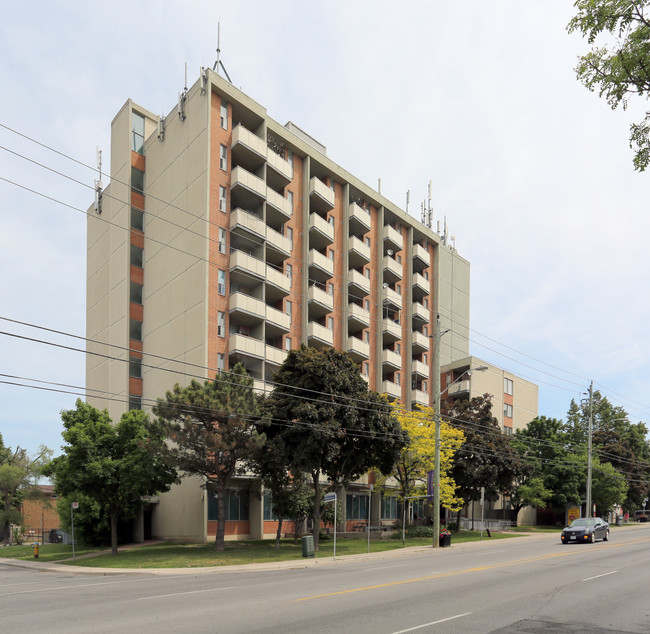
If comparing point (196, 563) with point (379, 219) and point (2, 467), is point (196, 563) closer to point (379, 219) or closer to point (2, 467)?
point (2, 467)

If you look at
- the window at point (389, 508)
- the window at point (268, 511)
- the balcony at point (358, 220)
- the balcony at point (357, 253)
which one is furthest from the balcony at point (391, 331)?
the window at point (268, 511)

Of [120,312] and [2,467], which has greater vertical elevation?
[120,312]

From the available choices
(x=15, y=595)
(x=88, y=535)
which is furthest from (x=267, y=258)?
(x=15, y=595)

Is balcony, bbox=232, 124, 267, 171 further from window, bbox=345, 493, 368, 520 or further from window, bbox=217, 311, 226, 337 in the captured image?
window, bbox=345, 493, 368, 520

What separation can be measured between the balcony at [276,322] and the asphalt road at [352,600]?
22251 millimetres

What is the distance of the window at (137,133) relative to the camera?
51.2 metres

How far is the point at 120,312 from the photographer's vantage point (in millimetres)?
49562

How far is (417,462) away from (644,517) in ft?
191

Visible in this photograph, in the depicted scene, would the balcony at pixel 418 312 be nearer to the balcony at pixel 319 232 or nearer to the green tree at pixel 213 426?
the balcony at pixel 319 232

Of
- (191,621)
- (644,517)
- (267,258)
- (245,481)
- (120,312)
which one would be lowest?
(644,517)

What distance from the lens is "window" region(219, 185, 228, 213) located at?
44.0m

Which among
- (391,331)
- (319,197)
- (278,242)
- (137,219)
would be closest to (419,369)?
(391,331)

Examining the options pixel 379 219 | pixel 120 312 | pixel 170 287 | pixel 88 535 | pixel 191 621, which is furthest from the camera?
pixel 379 219

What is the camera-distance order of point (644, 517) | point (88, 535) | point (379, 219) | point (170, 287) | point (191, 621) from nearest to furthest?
point (191, 621)
point (88, 535)
point (170, 287)
point (379, 219)
point (644, 517)
